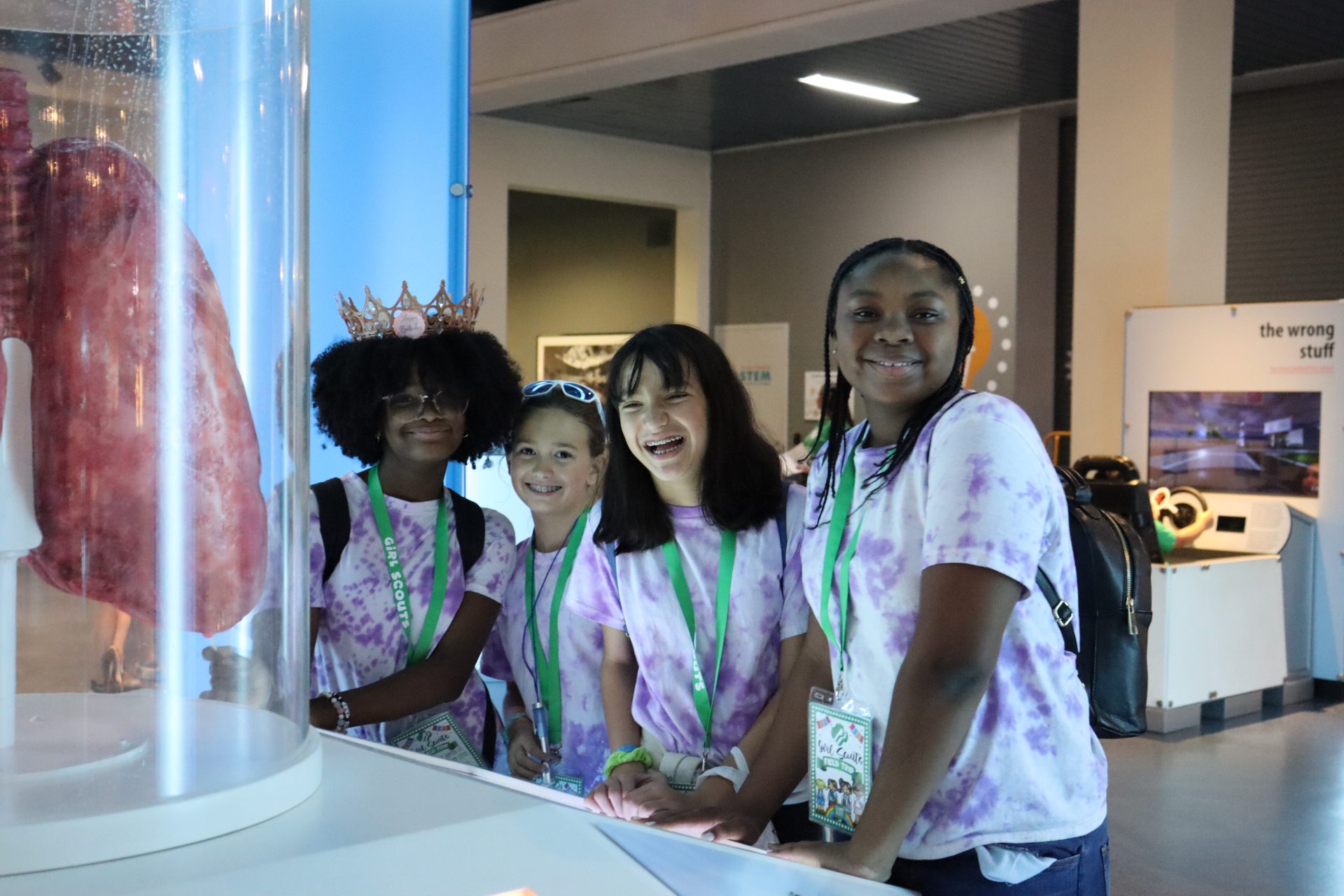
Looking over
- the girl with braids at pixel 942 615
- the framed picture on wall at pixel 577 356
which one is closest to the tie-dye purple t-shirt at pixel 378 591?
the girl with braids at pixel 942 615

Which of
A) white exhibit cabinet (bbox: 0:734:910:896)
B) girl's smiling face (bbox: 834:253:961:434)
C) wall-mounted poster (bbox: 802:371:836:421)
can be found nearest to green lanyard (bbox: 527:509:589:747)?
girl's smiling face (bbox: 834:253:961:434)

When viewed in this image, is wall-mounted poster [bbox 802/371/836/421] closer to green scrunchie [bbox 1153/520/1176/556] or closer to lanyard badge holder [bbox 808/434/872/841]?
green scrunchie [bbox 1153/520/1176/556]

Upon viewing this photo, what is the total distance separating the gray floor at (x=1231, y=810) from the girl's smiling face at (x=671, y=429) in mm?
3028

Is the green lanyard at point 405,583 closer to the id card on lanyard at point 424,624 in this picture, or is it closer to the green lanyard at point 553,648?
the id card on lanyard at point 424,624

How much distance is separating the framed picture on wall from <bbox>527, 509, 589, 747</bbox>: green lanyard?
43.8 ft

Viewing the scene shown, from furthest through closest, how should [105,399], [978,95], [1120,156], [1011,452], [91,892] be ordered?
1. [978,95]
2. [1120,156]
3. [1011,452]
4. [105,399]
5. [91,892]

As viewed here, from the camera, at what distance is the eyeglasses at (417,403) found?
2.63 metres

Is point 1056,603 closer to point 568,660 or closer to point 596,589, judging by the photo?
point 596,589

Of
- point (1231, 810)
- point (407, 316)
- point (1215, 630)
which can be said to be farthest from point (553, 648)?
point (1215, 630)

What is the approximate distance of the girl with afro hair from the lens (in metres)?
2.45

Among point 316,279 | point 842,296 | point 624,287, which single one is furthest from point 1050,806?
point 624,287

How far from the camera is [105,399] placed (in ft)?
2.76

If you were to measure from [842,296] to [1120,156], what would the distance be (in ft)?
24.8

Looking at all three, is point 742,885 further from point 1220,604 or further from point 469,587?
point 1220,604
